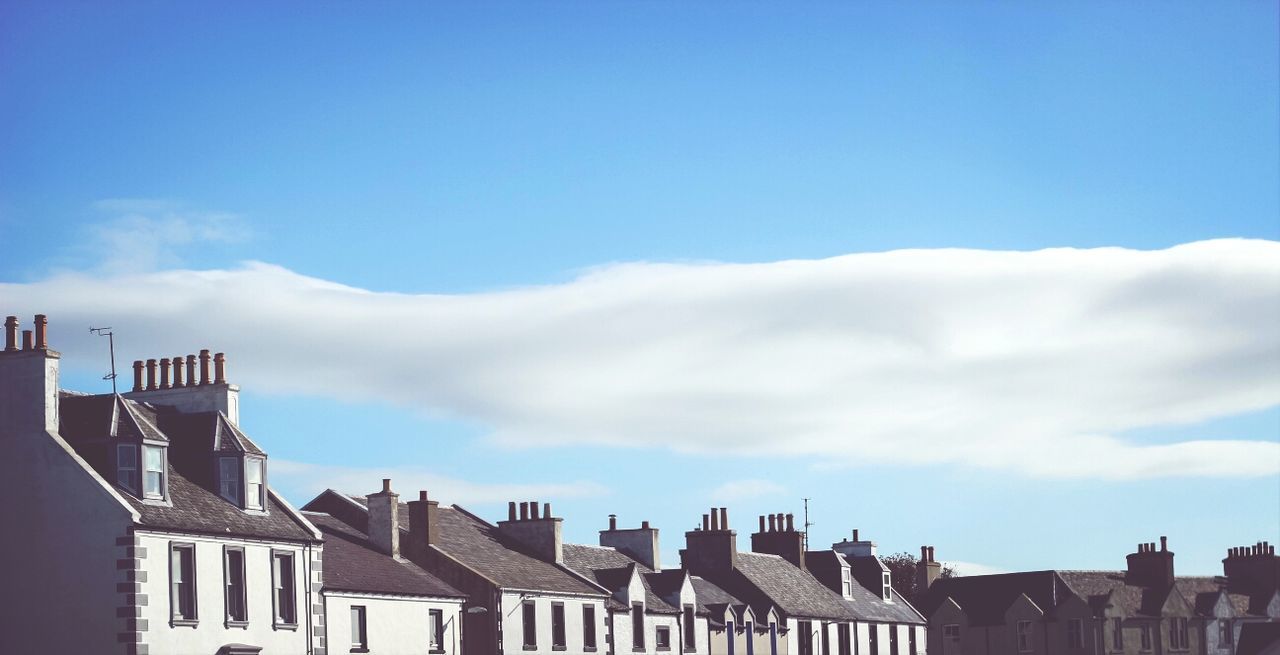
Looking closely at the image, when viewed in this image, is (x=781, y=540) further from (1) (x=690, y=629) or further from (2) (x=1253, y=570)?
(2) (x=1253, y=570)

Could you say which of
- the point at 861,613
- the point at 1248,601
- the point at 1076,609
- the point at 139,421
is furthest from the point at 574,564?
the point at 1248,601

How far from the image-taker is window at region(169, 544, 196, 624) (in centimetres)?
4562

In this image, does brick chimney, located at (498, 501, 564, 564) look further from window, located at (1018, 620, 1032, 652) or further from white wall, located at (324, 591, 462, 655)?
window, located at (1018, 620, 1032, 652)

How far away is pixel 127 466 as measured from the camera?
4644 centimetres

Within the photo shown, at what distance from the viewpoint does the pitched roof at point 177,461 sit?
152 feet

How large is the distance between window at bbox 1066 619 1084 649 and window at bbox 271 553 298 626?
62673 mm

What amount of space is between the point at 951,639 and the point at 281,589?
63968mm

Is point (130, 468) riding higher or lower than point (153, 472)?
A: higher

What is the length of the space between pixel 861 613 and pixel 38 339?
5177 cm

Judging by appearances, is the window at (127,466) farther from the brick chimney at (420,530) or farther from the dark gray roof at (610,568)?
the dark gray roof at (610,568)

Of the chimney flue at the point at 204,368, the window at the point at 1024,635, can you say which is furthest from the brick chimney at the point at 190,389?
the window at the point at 1024,635

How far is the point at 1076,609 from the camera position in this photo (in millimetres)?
102000

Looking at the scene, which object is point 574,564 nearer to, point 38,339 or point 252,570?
point 252,570

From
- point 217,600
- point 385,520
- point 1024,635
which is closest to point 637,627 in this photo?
point 385,520
